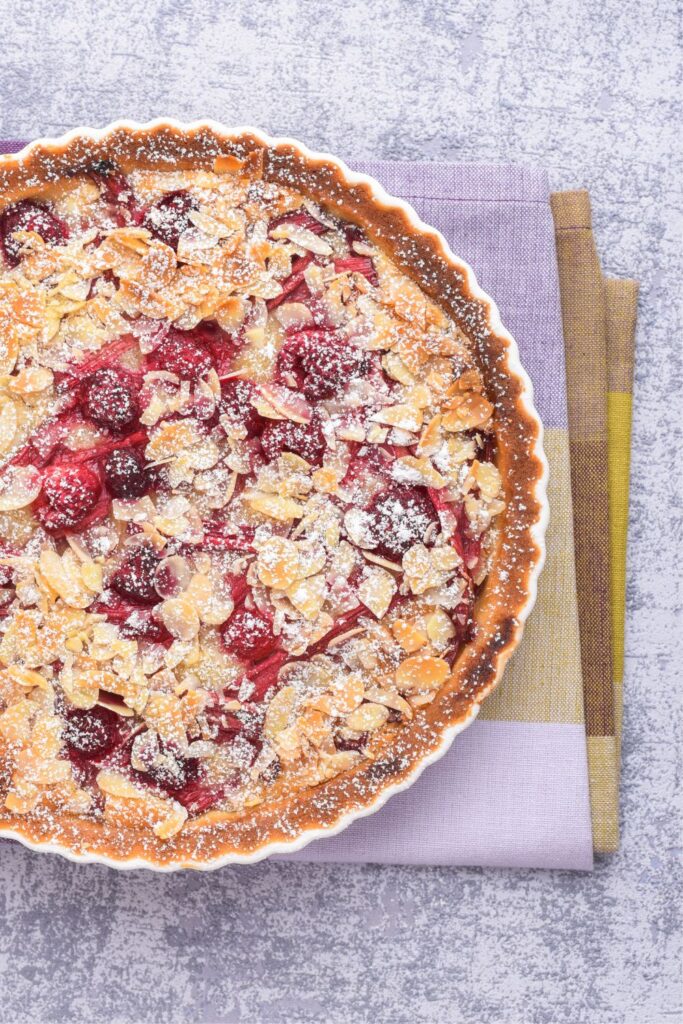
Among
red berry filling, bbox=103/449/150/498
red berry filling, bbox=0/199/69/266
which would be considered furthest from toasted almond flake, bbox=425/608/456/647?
red berry filling, bbox=0/199/69/266

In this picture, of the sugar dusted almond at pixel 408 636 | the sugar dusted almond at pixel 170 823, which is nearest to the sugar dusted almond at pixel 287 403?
the sugar dusted almond at pixel 408 636

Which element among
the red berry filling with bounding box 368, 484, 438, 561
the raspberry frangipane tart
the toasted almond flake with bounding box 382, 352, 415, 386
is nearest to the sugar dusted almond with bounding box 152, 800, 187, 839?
the raspberry frangipane tart

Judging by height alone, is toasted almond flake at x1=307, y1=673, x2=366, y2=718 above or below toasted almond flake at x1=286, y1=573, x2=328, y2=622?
below

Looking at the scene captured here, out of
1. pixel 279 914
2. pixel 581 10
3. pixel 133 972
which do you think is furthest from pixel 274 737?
pixel 581 10

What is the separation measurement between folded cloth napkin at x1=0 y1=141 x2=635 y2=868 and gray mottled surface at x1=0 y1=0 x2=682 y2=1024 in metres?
0.09

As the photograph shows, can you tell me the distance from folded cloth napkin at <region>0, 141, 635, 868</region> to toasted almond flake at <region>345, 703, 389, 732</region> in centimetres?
19

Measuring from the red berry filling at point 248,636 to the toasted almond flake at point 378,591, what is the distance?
143 mm

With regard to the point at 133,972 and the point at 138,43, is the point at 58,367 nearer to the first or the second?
the point at 138,43

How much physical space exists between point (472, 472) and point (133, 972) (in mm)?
983

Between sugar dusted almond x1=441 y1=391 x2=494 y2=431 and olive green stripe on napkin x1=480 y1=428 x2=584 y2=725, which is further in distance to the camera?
olive green stripe on napkin x1=480 y1=428 x2=584 y2=725

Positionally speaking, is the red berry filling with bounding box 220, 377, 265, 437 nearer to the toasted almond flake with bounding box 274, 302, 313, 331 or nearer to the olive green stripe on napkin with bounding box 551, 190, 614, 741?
the toasted almond flake with bounding box 274, 302, 313, 331

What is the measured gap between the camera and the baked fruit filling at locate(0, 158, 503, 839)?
133 cm

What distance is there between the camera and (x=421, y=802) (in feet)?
4.82

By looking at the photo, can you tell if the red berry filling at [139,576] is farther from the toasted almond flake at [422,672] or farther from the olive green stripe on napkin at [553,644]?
the olive green stripe on napkin at [553,644]
